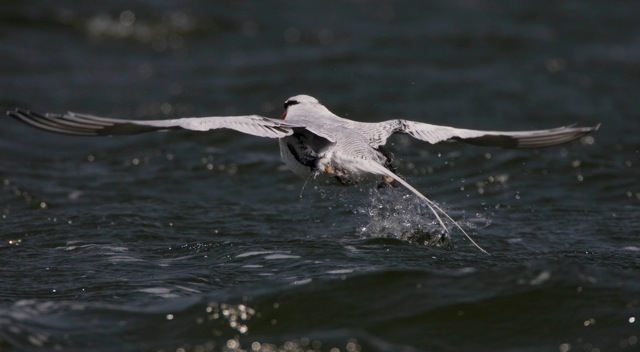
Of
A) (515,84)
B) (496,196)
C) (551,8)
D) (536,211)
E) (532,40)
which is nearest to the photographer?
(536,211)

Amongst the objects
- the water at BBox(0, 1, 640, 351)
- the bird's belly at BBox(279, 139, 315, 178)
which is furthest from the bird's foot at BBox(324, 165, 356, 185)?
the water at BBox(0, 1, 640, 351)

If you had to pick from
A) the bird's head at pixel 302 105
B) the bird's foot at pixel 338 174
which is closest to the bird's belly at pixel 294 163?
the bird's foot at pixel 338 174

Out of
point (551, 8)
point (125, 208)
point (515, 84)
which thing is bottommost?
point (125, 208)

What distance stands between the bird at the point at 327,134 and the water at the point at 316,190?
85 centimetres

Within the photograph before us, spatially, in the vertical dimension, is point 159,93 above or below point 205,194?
above

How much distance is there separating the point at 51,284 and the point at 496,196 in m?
5.65

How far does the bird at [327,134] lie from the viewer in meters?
7.98

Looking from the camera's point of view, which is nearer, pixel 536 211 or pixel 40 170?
pixel 536 211

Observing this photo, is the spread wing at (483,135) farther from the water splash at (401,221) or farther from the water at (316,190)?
the water at (316,190)

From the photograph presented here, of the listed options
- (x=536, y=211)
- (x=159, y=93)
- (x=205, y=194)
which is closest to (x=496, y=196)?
(x=536, y=211)

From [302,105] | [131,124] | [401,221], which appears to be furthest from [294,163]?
[131,124]

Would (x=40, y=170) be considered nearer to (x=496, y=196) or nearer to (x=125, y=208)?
(x=125, y=208)

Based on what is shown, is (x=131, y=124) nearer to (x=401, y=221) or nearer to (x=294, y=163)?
(x=294, y=163)

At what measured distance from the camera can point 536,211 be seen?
36.0 feet
